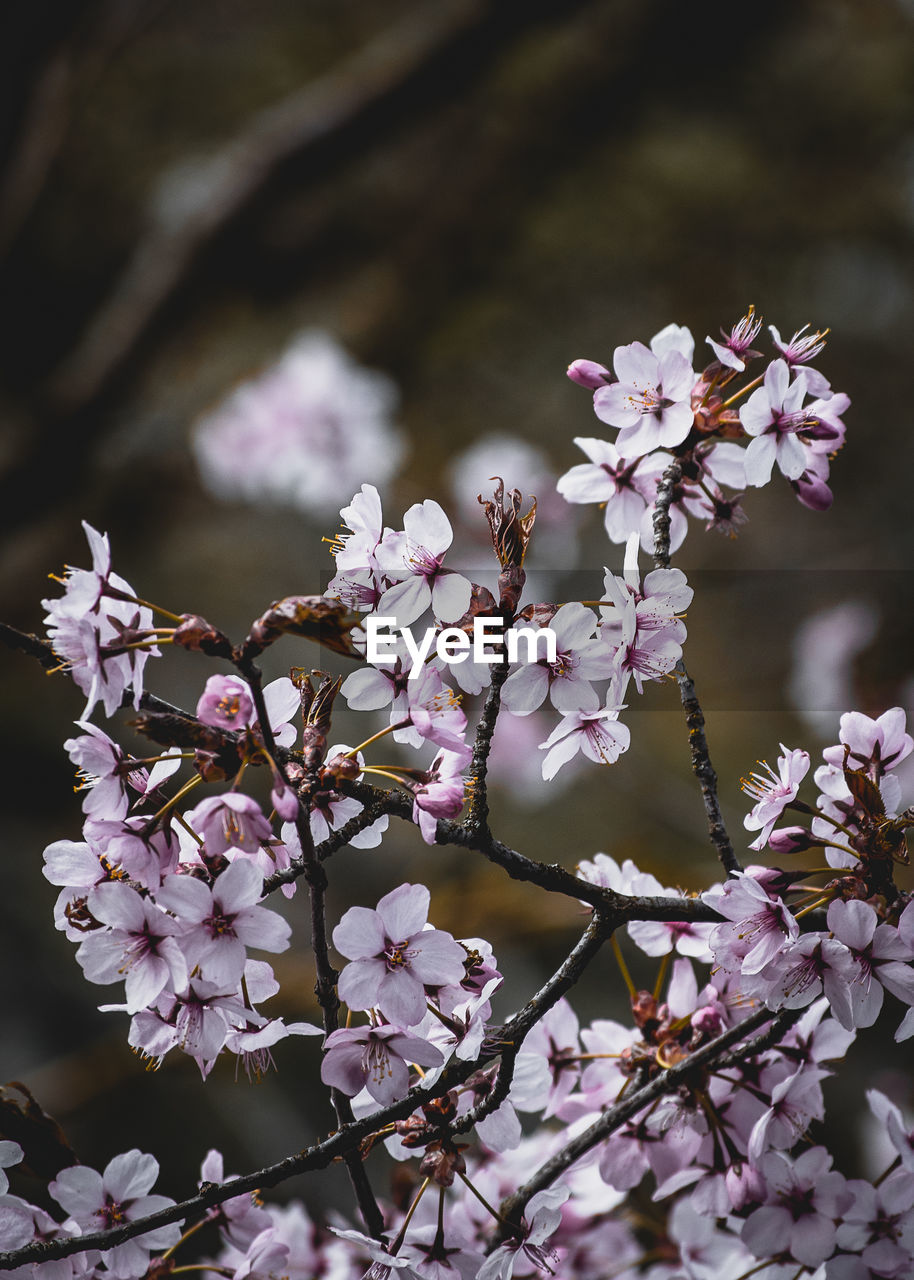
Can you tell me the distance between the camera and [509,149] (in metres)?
2.85

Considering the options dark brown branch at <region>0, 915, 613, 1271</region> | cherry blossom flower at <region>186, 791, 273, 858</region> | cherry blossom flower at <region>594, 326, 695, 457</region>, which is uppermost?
cherry blossom flower at <region>594, 326, 695, 457</region>

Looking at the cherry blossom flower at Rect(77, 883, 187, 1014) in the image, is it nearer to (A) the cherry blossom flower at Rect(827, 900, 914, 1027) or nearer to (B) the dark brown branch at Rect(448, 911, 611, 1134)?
(B) the dark brown branch at Rect(448, 911, 611, 1134)

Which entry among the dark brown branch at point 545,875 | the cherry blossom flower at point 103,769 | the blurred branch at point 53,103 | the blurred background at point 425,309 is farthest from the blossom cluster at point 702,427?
the blurred branch at point 53,103

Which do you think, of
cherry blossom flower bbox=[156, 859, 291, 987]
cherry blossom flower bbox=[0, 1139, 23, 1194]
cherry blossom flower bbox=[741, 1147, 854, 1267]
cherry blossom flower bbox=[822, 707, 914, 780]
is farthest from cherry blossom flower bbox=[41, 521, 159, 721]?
cherry blossom flower bbox=[741, 1147, 854, 1267]

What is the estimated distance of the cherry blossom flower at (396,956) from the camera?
58 centimetres

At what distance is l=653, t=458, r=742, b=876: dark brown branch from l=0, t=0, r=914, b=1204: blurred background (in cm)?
150

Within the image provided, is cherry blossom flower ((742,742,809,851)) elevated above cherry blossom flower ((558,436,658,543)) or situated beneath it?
situated beneath

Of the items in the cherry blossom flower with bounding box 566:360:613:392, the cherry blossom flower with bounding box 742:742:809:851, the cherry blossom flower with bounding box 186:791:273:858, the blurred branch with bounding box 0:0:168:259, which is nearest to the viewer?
the cherry blossom flower with bounding box 186:791:273:858

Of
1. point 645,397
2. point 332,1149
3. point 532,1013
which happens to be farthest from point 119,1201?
point 645,397

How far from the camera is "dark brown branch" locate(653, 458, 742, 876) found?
26.7 inches

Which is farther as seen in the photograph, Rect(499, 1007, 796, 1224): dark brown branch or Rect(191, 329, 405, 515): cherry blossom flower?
Rect(191, 329, 405, 515): cherry blossom flower

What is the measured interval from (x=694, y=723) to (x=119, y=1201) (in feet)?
1.69

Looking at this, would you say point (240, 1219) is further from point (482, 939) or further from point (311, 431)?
point (311, 431)

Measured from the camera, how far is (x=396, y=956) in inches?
23.3
